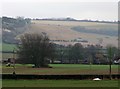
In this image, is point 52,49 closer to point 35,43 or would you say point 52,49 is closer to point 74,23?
point 35,43

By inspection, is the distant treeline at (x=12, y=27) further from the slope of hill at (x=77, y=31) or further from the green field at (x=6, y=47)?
the green field at (x=6, y=47)

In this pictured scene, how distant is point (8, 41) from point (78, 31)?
4357 cm

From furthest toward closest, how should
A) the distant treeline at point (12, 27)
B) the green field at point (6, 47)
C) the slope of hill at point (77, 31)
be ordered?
the slope of hill at point (77, 31)
the distant treeline at point (12, 27)
the green field at point (6, 47)

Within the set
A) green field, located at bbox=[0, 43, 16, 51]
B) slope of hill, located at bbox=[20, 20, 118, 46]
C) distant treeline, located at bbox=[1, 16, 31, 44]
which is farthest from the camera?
slope of hill, located at bbox=[20, 20, 118, 46]

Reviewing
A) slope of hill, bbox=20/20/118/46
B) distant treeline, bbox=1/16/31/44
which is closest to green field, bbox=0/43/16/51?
distant treeline, bbox=1/16/31/44

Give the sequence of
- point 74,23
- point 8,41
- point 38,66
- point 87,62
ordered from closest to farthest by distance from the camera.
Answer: point 38,66, point 87,62, point 8,41, point 74,23

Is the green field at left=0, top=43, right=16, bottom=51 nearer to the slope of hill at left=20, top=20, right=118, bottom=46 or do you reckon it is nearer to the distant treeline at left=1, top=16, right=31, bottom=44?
the distant treeline at left=1, top=16, right=31, bottom=44

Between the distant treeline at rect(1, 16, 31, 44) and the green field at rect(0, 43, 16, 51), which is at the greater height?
the distant treeline at rect(1, 16, 31, 44)

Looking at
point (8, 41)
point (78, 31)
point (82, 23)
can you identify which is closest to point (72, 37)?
point (78, 31)

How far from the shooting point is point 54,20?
602 ft

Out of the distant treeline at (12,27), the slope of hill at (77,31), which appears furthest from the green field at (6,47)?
the slope of hill at (77,31)

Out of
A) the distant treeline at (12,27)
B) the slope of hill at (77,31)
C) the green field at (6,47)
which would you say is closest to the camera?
the green field at (6,47)

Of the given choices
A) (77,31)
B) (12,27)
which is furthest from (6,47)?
(77,31)

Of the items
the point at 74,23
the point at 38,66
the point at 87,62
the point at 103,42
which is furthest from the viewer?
the point at 74,23
